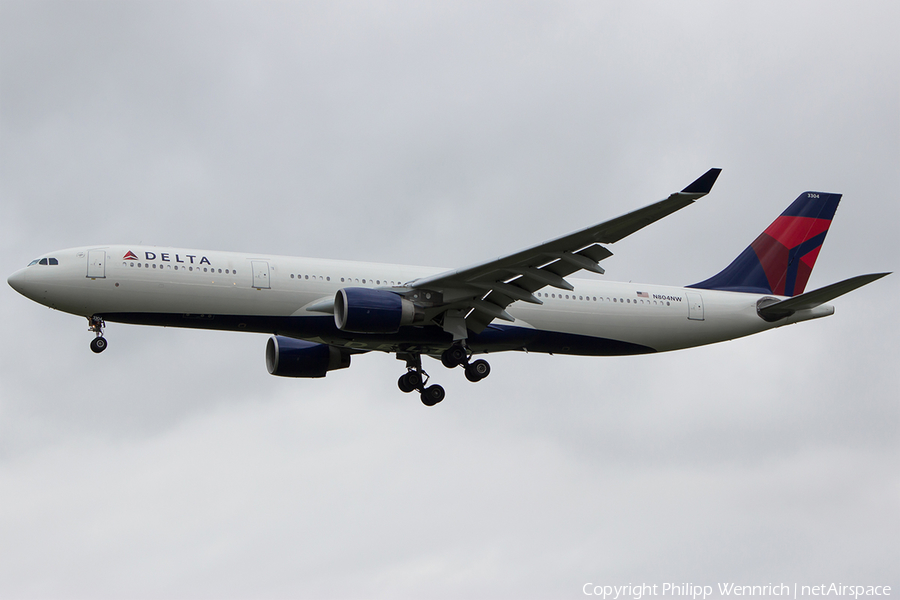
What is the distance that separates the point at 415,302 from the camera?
3112cm

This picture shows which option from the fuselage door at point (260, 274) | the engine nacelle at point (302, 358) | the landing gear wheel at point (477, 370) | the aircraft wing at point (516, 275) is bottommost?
the landing gear wheel at point (477, 370)

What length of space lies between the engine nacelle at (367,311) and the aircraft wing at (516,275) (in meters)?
1.21

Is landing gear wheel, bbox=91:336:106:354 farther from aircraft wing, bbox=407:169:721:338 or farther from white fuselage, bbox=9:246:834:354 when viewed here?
aircraft wing, bbox=407:169:721:338

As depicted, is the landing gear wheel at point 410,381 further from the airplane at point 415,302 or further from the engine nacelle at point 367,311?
the engine nacelle at point 367,311

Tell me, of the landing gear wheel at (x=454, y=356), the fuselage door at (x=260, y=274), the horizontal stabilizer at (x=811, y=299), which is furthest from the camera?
the landing gear wheel at (x=454, y=356)

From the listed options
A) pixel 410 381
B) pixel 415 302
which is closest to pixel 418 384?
pixel 410 381

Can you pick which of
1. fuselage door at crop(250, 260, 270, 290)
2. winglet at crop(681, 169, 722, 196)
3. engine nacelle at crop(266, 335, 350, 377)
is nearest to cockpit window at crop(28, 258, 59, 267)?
fuselage door at crop(250, 260, 270, 290)

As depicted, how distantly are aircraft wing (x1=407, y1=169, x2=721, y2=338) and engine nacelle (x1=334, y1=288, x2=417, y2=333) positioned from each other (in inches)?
47.6

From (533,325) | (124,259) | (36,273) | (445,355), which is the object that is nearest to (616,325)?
(533,325)

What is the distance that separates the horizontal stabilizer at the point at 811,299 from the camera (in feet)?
98.1

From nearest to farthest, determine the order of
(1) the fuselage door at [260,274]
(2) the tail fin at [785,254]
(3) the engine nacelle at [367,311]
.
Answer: (3) the engine nacelle at [367,311]
(1) the fuselage door at [260,274]
(2) the tail fin at [785,254]

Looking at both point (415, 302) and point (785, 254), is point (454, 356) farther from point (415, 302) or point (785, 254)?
point (785, 254)

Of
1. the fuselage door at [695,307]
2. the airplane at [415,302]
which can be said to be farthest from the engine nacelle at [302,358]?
the fuselage door at [695,307]

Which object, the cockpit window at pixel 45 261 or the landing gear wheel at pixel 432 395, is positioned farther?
the landing gear wheel at pixel 432 395
